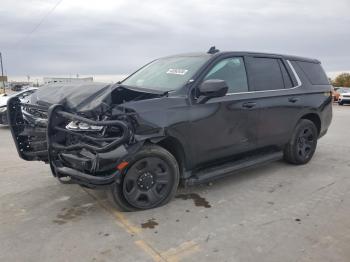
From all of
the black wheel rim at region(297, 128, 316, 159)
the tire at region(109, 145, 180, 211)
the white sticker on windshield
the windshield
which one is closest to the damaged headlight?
the tire at region(109, 145, 180, 211)

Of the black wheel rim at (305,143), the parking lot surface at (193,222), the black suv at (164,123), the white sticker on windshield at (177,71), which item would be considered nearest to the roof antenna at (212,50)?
the black suv at (164,123)

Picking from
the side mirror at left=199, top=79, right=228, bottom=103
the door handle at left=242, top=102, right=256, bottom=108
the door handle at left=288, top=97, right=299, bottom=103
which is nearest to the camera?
the side mirror at left=199, top=79, right=228, bottom=103

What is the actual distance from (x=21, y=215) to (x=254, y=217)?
2.58 m

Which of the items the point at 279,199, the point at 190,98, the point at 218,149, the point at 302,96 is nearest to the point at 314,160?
the point at 302,96

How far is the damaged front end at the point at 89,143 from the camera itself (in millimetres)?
3078

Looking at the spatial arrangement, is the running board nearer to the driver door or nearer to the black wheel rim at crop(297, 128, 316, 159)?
the driver door

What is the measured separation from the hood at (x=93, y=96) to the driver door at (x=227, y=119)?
672 millimetres

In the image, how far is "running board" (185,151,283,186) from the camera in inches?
149

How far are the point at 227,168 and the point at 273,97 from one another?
4.30 feet

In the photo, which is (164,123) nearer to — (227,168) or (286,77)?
(227,168)

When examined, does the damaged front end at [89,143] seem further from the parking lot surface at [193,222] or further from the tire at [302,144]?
the tire at [302,144]

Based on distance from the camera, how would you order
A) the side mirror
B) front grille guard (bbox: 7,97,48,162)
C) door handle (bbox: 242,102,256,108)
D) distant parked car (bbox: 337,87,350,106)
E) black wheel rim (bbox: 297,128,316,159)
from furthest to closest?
distant parked car (bbox: 337,87,350,106) < black wheel rim (bbox: 297,128,316,159) < door handle (bbox: 242,102,256,108) < front grille guard (bbox: 7,97,48,162) < the side mirror

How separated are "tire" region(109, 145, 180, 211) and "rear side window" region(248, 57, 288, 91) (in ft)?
5.65

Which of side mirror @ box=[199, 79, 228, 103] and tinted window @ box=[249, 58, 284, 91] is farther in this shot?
tinted window @ box=[249, 58, 284, 91]
